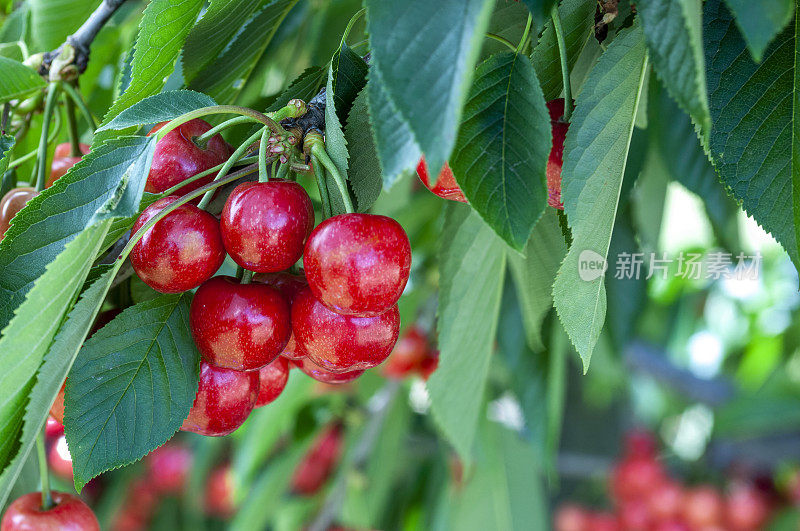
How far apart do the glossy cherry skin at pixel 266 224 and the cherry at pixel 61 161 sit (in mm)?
256

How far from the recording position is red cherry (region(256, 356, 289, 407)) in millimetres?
582

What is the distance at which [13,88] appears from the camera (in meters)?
0.63

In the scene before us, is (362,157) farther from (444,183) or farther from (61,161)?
(61,161)

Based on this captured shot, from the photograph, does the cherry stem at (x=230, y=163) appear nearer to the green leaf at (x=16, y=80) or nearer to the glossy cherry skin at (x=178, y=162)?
the glossy cherry skin at (x=178, y=162)

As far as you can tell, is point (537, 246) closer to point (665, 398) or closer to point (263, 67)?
point (263, 67)

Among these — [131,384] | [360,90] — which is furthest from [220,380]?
[360,90]

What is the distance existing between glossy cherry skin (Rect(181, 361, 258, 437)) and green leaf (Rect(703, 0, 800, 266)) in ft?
1.23

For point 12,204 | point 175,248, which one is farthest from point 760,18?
point 12,204

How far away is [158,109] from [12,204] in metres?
0.20

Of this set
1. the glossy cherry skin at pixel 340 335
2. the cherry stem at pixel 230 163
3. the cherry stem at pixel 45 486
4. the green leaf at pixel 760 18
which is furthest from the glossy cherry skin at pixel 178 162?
the green leaf at pixel 760 18

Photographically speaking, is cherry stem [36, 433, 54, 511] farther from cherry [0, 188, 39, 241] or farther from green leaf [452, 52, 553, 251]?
green leaf [452, 52, 553, 251]

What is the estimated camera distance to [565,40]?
1.81 ft

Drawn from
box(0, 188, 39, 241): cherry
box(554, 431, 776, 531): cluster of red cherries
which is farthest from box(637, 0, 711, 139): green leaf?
box(554, 431, 776, 531): cluster of red cherries

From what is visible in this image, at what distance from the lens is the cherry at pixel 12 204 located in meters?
0.56
